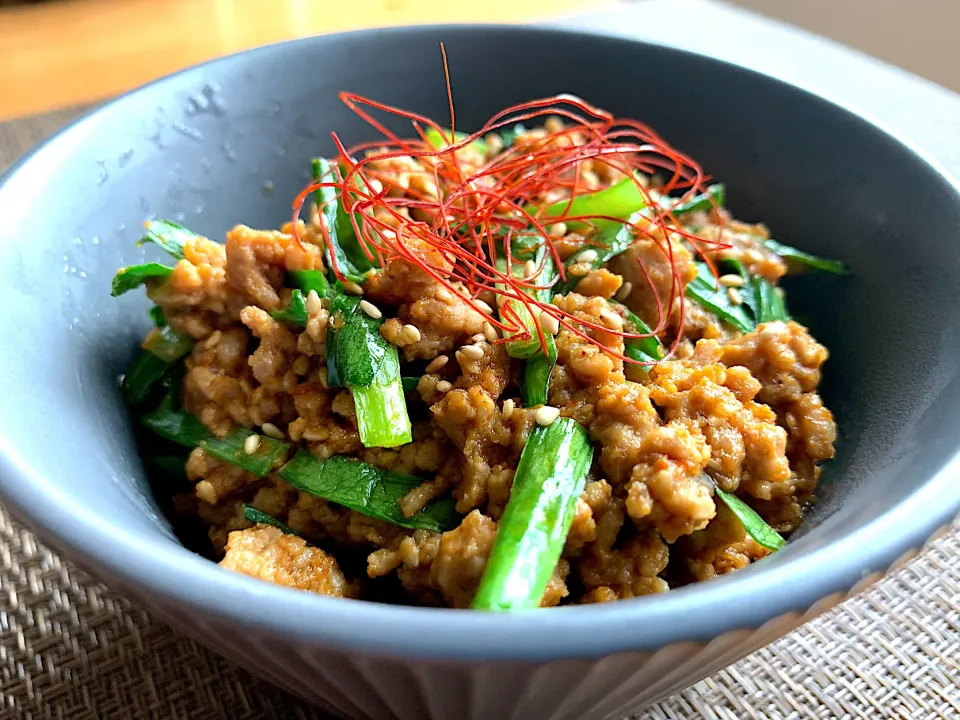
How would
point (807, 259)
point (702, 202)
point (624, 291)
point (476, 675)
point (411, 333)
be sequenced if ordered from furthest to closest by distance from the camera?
point (702, 202), point (807, 259), point (624, 291), point (411, 333), point (476, 675)

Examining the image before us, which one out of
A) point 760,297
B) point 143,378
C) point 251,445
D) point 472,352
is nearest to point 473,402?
point 472,352

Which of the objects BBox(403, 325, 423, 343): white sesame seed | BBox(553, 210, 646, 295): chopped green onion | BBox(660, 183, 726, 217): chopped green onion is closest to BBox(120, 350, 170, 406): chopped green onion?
BBox(403, 325, 423, 343): white sesame seed

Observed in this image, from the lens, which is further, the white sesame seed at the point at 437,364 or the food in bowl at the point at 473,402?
the white sesame seed at the point at 437,364

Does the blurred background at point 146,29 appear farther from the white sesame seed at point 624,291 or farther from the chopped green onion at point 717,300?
the white sesame seed at point 624,291

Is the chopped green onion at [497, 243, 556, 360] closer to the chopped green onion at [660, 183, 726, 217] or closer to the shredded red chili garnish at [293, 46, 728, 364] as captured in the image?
the shredded red chili garnish at [293, 46, 728, 364]

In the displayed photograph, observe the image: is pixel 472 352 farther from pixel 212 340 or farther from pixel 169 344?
pixel 169 344

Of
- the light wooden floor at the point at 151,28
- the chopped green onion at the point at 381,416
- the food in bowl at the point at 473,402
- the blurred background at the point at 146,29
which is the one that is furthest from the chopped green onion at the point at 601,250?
the light wooden floor at the point at 151,28
